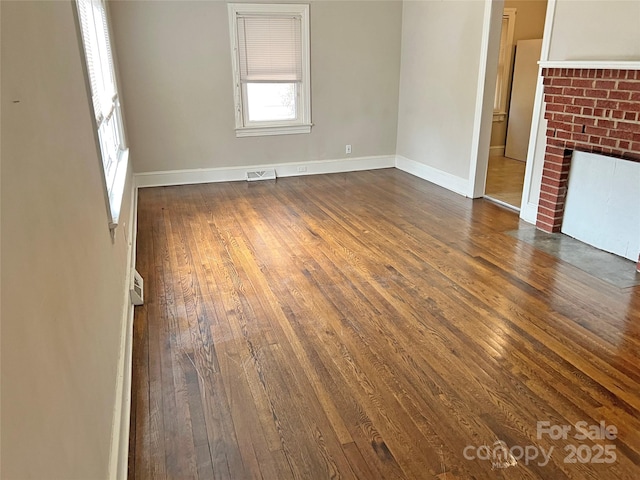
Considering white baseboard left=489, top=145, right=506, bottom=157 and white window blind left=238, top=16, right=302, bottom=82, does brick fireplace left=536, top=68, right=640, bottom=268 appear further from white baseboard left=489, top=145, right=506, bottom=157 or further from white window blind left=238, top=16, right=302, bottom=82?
white baseboard left=489, top=145, right=506, bottom=157

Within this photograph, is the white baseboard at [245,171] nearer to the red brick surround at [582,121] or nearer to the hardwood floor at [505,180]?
the hardwood floor at [505,180]

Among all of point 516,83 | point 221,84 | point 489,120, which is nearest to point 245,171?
point 221,84

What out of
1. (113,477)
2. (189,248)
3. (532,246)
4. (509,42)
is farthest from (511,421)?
(509,42)

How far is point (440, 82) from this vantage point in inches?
→ 226

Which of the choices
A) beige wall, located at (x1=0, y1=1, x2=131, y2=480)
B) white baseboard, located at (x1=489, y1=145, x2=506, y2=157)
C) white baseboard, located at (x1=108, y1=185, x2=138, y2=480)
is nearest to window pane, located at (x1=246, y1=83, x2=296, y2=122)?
white baseboard, located at (x1=489, y1=145, x2=506, y2=157)

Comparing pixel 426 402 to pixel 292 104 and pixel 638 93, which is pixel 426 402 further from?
pixel 292 104

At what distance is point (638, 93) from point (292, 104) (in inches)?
157

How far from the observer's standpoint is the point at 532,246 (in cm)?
397

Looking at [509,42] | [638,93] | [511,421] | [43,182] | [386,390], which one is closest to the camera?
[43,182]

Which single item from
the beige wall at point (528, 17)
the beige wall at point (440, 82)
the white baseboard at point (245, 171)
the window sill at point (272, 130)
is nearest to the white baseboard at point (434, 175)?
the beige wall at point (440, 82)

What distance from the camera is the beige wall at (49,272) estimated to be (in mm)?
885

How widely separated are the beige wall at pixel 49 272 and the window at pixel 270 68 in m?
3.99

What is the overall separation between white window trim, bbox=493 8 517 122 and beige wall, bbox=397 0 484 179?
5.62 ft

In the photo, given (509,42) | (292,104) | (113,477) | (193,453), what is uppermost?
(509,42)
